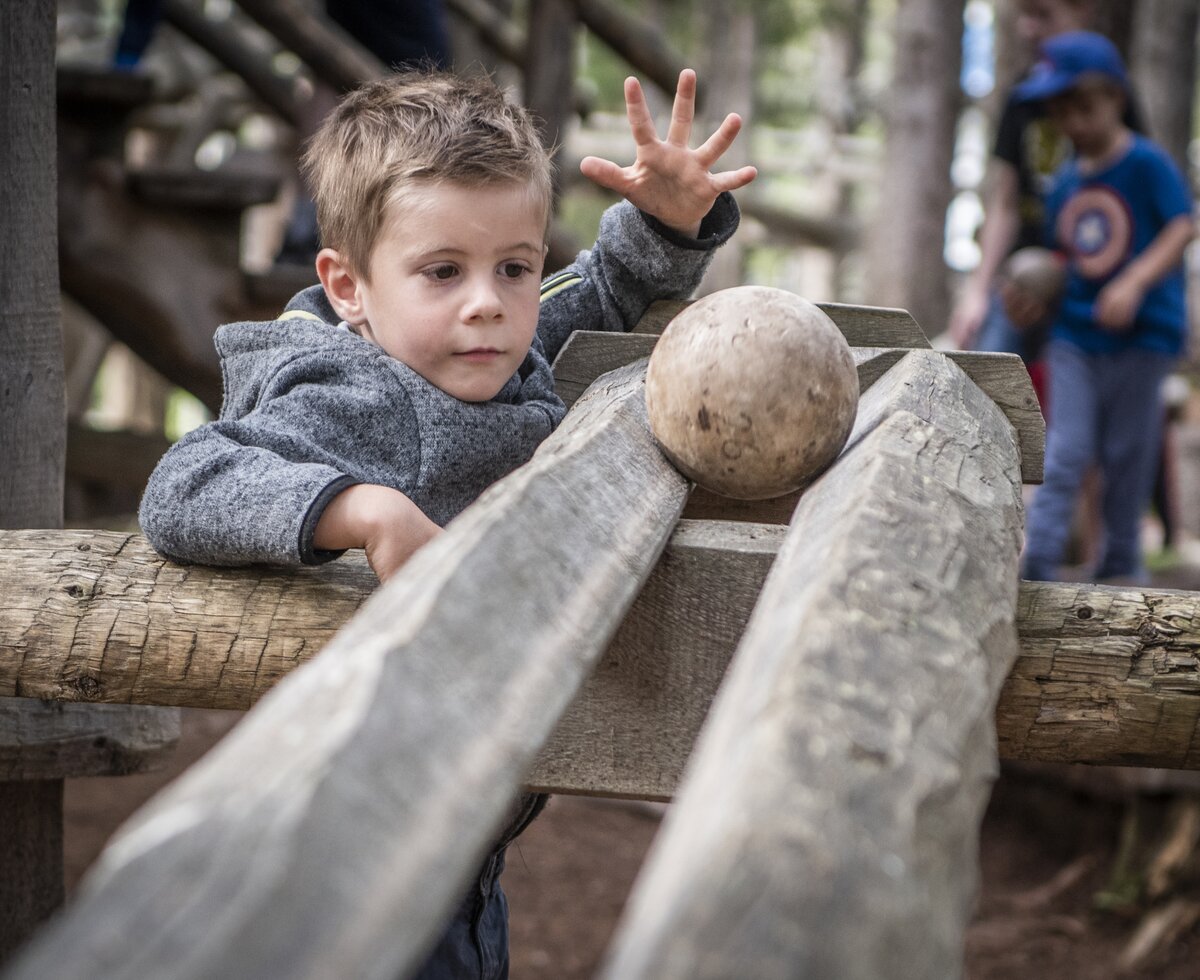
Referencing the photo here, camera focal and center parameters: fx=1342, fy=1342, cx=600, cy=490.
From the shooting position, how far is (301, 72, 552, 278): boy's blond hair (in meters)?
1.81

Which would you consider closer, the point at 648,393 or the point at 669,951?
the point at 669,951

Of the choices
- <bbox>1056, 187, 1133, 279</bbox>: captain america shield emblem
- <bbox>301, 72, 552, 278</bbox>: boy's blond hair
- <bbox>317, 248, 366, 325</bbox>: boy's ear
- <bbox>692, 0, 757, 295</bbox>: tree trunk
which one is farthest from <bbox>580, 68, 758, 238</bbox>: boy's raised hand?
<bbox>692, 0, 757, 295</bbox>: tree trunk

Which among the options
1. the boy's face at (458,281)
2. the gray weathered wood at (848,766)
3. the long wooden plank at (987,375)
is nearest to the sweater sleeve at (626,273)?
the long wooden plank at (987,375)

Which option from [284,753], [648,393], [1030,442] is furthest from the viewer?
[1030,442]

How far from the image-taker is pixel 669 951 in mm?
667

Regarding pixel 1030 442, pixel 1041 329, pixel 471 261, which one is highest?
pixel 471 261

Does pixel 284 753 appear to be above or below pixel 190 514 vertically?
above

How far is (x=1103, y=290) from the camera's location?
4.38 metres

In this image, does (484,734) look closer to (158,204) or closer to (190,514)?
(190,514)

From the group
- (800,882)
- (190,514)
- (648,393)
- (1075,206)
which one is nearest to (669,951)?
(800,882)

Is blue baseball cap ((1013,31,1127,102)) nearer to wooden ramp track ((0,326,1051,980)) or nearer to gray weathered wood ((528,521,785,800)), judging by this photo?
wooden ramp track ((0,326,1051,980))

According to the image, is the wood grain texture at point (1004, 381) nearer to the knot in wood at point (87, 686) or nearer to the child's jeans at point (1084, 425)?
the knot in wood at point (87, 686)

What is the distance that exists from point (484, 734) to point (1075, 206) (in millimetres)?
4132

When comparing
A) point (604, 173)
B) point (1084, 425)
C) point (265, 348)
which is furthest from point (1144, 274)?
point (265, 348)
